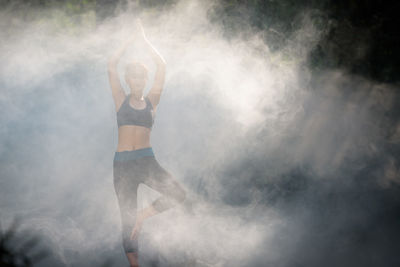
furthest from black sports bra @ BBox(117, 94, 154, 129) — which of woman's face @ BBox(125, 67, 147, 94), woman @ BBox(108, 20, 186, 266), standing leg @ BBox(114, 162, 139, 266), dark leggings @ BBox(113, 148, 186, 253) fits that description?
standing leg @ BBox(114, 162, 139, 266)

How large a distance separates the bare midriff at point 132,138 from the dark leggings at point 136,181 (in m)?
0.06

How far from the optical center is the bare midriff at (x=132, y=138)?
2.87 metres

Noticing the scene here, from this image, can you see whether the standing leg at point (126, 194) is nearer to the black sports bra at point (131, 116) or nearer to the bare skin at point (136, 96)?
the bare skin at point (136, 96)

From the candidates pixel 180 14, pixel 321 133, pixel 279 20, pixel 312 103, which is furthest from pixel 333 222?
pixel 180 14

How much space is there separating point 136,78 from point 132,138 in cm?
68

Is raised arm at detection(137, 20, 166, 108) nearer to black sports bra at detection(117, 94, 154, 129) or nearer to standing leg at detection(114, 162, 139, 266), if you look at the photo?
black sports bra at detection(117, 94, 154, 129)

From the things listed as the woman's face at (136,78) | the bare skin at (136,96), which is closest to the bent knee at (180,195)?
the bare skin at (136,96)

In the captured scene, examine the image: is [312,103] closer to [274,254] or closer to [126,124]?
[274,254]

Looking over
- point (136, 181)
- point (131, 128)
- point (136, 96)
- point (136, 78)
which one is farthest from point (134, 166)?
point (136, 78)

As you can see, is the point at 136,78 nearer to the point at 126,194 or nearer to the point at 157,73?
the point at 157,73

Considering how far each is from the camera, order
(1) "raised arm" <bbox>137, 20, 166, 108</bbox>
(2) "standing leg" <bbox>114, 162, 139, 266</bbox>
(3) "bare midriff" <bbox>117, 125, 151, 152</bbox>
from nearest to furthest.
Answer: (2) "standing leg" <bbox>114, 162, 139, 266</bbox>, (3) "bare midriff" <bbox>117, 125, 151, 152</bbox>, (1) "raised arm" <bbox>137, 20, 166, 108</bbox>

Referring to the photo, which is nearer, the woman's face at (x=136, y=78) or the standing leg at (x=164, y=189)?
Answer: the standing leg at (x=164, y=189)

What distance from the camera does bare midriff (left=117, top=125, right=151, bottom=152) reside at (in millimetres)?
2867

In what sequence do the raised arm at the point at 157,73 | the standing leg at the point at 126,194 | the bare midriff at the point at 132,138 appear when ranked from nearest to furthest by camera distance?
the standing leg at the point at 126,194
the bare midriff at the point at 132,138
the raised arm at the point at 157,73
